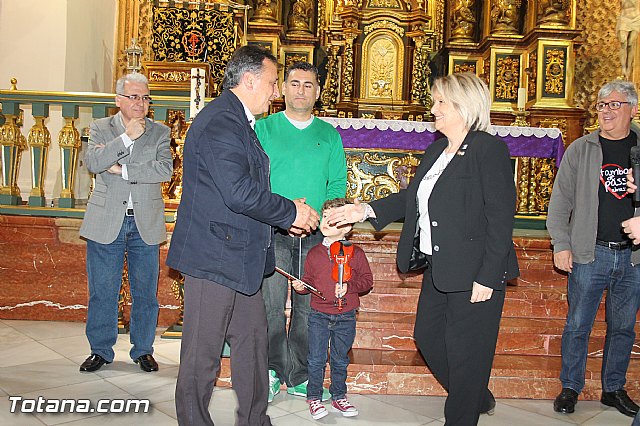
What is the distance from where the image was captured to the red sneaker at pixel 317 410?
357 centimetres

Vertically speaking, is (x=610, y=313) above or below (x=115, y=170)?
below

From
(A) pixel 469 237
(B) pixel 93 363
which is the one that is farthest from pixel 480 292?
(B) pixel 93 363

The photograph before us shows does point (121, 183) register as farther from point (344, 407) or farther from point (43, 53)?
point (43, 53)

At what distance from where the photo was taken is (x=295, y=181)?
3.85 metres

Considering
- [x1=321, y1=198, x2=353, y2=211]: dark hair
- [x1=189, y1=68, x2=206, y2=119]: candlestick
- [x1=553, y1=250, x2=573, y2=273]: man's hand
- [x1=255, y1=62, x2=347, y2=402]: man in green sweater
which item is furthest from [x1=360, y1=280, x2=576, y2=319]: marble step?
[x1=189, y1=68, x2=206, y2=119]: candlestick

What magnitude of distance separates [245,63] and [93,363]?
8.11 feet

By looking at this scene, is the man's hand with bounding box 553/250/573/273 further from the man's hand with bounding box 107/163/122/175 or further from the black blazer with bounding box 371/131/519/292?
the man's hand with bounding box 107/163/122/175

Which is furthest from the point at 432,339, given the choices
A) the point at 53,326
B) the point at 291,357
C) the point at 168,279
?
the point at 53,326

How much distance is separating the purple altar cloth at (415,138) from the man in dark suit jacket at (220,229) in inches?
166

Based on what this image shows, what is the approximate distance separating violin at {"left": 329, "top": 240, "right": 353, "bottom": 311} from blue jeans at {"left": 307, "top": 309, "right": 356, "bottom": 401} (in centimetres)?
11

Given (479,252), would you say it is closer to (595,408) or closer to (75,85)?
(595,408)

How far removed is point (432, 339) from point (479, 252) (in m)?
0.50

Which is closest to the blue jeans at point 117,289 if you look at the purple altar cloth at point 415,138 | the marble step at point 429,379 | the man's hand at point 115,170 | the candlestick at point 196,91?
the man's hand at point 115,170

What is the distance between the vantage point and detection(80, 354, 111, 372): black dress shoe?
14.0ft
